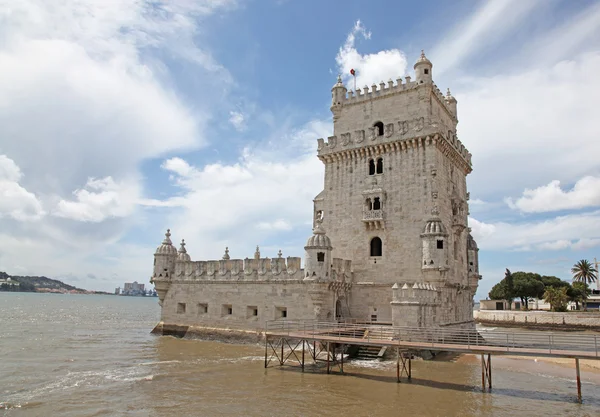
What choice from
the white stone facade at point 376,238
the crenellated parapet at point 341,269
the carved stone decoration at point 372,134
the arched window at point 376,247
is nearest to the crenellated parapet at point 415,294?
the white stone facade at point 376,238

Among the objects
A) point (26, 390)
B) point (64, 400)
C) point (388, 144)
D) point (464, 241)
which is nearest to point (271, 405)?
point (64, 400)

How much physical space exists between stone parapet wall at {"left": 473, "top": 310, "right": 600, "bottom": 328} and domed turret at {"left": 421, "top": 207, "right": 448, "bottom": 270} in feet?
119

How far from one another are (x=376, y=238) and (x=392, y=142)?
6.58 meters

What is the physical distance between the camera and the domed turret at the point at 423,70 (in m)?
30.5

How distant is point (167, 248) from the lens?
36.8 meters

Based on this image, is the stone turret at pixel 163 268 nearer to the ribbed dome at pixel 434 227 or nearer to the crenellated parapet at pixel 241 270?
the crenellated parapet at pixel 241 270

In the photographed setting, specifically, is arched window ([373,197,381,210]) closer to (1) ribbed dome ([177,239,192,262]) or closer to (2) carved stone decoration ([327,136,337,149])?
(2) carved stone decoration ([327,136,337,149])

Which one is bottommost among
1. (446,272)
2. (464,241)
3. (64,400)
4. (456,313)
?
(64,400)

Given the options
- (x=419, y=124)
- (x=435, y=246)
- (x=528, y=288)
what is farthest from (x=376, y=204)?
(x=528, y=288)

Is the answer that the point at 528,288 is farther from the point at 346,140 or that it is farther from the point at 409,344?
the point at 409,344

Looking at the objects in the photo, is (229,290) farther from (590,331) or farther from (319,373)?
(590,331)

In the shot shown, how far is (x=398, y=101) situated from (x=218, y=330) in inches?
817

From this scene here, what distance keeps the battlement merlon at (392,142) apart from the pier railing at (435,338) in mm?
11934

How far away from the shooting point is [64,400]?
59.1 feet
